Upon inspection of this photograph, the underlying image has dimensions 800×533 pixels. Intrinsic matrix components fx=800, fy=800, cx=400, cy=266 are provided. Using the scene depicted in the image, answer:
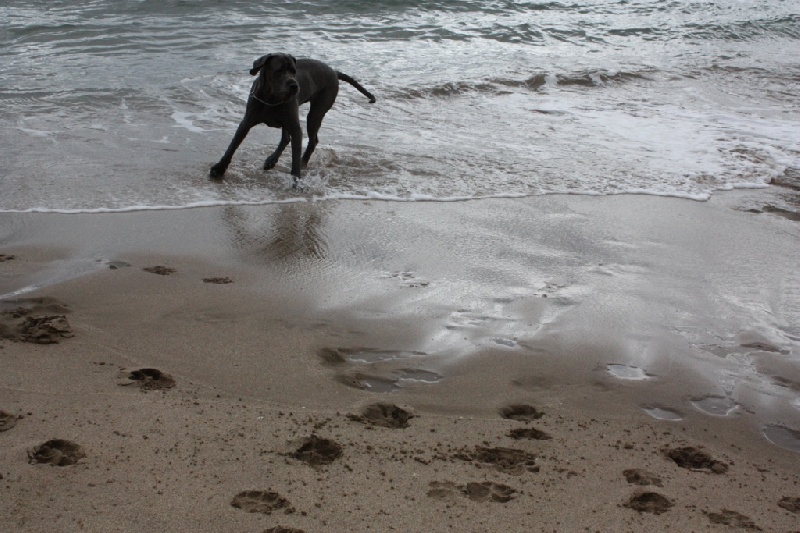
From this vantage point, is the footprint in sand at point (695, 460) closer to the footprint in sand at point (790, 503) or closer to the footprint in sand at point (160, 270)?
the footprint in sand at point (790, 503)

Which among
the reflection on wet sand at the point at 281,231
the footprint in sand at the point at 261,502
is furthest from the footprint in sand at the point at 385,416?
the reflection on wet sand at the point at 281,231

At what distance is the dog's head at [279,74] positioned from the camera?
6.24 meters

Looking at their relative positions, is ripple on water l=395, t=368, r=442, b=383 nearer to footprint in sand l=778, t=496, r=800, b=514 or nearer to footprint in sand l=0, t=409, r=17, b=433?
footprint in sand l=778, t=496, r=800, b=514

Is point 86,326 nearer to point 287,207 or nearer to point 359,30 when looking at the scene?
point 287,207

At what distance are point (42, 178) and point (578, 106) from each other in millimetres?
Result: 6801

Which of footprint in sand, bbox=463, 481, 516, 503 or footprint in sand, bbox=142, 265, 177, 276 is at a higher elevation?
footprint in sand, bbox=142, 265, 177, 276

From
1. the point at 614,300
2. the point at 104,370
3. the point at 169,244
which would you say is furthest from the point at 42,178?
the point at 614,300

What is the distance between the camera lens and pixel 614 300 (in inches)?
177

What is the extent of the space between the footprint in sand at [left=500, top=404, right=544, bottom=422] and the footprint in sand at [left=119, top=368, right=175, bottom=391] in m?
1.34

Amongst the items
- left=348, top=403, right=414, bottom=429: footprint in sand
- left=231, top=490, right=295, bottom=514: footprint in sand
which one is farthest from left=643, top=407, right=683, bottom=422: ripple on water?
left=231, top=490, right=295, bottom=514: footprint in sand

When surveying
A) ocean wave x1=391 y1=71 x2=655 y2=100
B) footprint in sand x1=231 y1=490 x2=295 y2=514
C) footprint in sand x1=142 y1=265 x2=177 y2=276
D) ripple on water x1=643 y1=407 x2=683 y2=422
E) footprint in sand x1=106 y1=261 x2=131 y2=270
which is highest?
ocean wave x1=391 y1=71 x2=655 y2=100

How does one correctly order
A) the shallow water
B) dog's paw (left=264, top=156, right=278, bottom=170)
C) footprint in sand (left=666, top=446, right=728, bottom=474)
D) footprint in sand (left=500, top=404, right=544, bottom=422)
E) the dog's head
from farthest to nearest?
dog's paw (left=264, top=156, right=278, bottom=170) < the shallow water < the dog's head < footprint in sand (left=500, top=404, right=544, bottom=422) < footprint in sand (left=666, top=446, right=728, bottom=474)

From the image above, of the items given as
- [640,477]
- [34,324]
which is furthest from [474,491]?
[34,324]

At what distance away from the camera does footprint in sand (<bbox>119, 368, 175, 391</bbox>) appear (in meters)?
3.16
